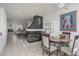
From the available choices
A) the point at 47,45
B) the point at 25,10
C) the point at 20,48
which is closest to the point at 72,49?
the point at 47,45

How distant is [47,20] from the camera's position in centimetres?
193

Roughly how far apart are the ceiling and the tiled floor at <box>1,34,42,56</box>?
442 millimetres

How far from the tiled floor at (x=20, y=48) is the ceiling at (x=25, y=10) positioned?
442 mm

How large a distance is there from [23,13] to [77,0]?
3.78 feet

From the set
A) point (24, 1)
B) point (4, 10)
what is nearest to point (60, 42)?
point (24, 1)

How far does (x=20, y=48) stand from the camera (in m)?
1.88

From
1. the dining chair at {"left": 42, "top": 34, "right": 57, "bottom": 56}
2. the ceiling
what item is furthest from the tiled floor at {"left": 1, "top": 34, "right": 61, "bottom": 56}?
the ceiling

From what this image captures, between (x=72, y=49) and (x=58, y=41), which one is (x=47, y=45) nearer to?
(x=58, y=41)

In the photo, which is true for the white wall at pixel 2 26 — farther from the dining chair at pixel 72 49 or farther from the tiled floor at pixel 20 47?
the dining chair at pixel 72 49

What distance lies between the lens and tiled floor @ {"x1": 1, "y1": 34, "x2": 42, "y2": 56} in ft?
5.94

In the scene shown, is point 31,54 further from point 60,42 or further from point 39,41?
point 60,42

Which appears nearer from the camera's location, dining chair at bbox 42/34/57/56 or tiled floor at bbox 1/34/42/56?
tiled floor at bbox 1/34/42/56

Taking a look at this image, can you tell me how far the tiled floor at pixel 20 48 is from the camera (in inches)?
71.3

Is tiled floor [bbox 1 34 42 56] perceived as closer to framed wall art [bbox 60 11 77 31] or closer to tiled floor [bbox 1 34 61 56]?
tiled floor [bbox 1 34 61 56]
